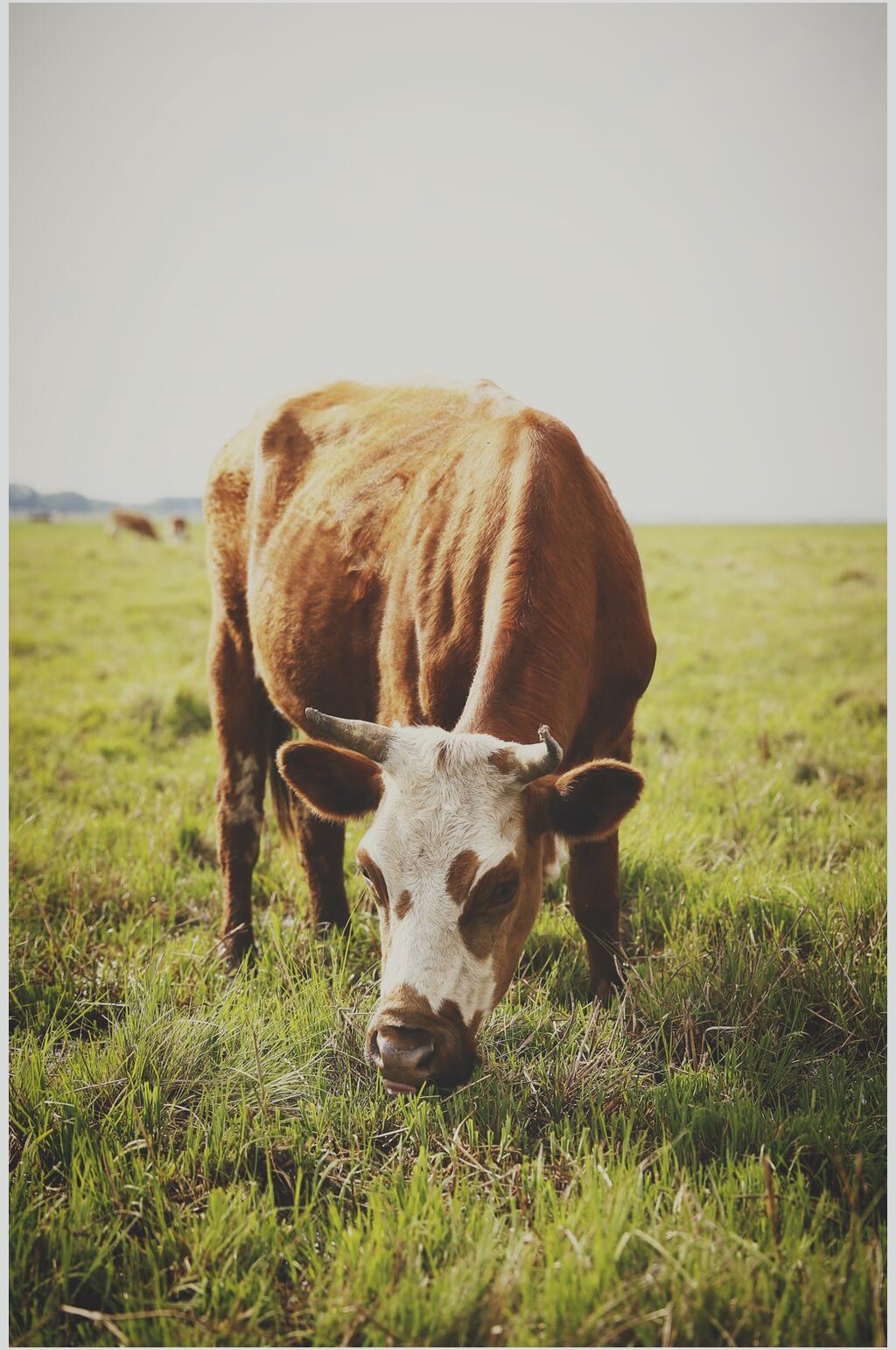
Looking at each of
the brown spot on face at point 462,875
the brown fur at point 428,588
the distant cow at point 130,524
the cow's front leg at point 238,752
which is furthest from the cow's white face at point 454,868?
the distant cow at point 130,524

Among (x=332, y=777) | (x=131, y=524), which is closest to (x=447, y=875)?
(x=332, y=777)

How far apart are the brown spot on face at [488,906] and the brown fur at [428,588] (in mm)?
428

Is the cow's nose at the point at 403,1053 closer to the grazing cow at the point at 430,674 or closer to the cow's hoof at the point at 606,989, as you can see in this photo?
the grazing cow at the point at 430,674

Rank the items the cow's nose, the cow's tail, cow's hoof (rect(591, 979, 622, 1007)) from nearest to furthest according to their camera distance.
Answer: the cow's nose, cow's hoof (rect(591, 979, 622, 1007)), the cow's tail

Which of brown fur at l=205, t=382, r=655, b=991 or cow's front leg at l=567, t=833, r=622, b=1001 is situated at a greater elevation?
brown fur at l=205, t=382, r=655, b=991

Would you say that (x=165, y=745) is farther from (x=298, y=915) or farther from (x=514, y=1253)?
(x=514, y=1253)

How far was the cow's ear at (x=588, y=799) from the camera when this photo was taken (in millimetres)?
Result: 2584

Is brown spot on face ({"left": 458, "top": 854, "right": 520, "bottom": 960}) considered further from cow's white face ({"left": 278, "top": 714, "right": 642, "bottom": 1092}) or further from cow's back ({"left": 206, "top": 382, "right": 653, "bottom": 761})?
cow's back ({"left": 206, "top": 382, "right": 653, "bottom": 761})

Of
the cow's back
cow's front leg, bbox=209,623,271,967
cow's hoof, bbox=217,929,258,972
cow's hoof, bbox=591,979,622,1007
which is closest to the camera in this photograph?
the cow's back

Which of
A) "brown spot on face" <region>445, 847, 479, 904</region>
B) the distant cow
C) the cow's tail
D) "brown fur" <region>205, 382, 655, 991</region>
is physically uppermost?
the distant cow

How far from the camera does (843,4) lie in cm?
284

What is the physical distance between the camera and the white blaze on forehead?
7.74 feet

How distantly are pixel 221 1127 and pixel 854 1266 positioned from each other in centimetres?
164

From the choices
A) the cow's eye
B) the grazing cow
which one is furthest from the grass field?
the cow's eye
